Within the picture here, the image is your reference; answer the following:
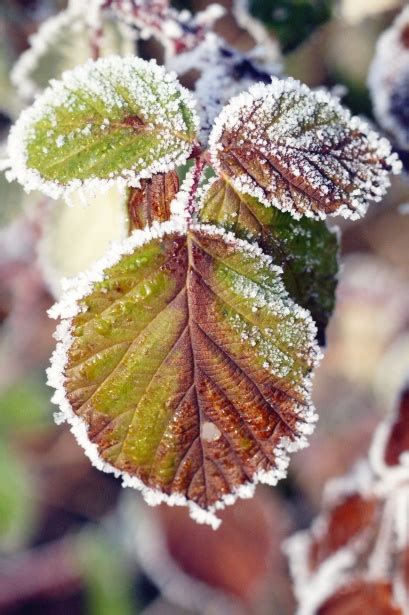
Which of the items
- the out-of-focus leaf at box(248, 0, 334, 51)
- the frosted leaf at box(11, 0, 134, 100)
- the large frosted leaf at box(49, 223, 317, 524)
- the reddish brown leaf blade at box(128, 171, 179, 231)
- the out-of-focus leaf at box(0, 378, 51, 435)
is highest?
the frosted leaf at box(11, 0, 134, 100)

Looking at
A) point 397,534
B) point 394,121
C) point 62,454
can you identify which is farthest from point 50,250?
point 62,454

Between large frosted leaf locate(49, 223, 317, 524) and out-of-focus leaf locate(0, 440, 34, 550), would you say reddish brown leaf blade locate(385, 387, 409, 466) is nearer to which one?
large frosted leaf locate(49, 223, 317, 524)

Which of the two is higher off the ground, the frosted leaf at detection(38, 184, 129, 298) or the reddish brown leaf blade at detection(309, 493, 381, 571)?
the frosted leaf at detection(38, 184, 129, 298)

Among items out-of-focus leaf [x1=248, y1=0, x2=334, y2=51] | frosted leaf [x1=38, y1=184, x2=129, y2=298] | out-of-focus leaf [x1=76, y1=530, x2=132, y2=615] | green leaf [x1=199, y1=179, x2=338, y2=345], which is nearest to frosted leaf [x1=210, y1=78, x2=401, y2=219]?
green leaf [x1=199, y1=179, x2=338, y2=345]

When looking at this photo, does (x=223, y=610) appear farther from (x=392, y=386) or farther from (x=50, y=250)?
(x=50, y=250)

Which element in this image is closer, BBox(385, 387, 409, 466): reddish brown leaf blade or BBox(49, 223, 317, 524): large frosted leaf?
BBox(49, 223, 317, 524): large frosted leaf

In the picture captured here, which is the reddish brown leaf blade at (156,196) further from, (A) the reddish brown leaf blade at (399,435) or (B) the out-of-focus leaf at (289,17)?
(A) the reddish brown leaf blade at (399,435)
